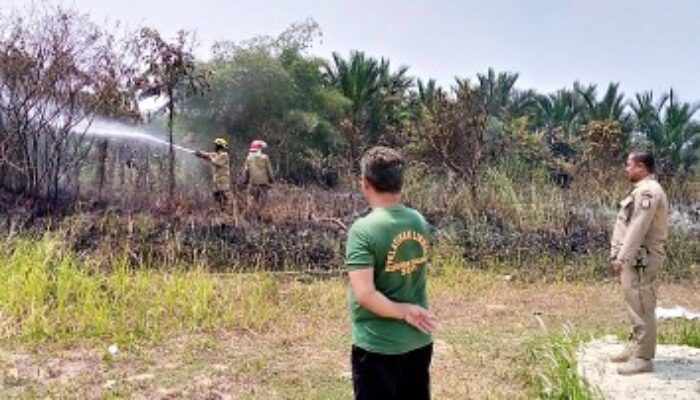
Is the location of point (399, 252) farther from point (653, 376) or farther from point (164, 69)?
point (164, 69)

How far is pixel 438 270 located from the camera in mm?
9930

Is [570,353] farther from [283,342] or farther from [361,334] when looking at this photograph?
[361,334]

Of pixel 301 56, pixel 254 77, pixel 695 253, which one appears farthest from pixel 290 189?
pixel 301 56

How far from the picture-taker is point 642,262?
4875 mm

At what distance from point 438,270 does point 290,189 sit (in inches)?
169

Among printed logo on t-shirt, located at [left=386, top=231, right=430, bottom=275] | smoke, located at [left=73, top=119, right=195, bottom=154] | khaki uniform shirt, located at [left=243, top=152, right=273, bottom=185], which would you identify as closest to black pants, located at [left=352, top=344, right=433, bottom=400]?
printed logo on t-shirt, located at [left=386, top=231, right=430, bottom=275]

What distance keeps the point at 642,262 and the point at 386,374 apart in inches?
104

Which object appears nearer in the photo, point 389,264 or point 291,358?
point 389,264

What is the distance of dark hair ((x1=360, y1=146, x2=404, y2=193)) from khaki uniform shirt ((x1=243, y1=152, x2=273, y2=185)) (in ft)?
30.5

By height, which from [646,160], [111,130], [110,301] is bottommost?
[110,301]

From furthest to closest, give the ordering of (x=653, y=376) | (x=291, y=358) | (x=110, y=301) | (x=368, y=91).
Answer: (x=368, y=91) < (x=110, y=301) < (x=291, y=358) < (x=653, y=376)

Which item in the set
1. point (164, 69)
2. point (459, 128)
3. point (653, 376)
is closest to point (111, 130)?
point (164, 69)

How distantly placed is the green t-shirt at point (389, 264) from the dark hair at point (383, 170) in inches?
3.4

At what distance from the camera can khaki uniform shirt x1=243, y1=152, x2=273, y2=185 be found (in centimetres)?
1206
